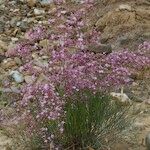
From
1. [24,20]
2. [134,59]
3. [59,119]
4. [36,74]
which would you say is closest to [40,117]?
[59,119]

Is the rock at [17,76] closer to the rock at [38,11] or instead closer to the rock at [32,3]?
the rock at [38,11]

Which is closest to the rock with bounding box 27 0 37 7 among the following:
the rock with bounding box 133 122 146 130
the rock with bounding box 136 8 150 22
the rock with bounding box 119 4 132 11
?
the rock with bounding box 119 4 132 11

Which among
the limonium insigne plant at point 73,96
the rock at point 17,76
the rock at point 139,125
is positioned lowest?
the rock at point 17,76

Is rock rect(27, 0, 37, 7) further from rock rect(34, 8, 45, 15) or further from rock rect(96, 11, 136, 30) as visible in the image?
rock rect(96, 11, 136, 30)

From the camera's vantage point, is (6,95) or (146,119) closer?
(146,119)

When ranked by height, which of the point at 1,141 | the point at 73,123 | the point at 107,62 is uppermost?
the point at 107,62

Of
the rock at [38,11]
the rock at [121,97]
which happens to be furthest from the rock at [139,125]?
the rock at [38,11]

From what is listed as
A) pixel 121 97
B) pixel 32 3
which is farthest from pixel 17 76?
pixel 32 3

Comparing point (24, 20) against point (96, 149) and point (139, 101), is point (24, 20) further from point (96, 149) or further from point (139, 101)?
point (96, 149)
